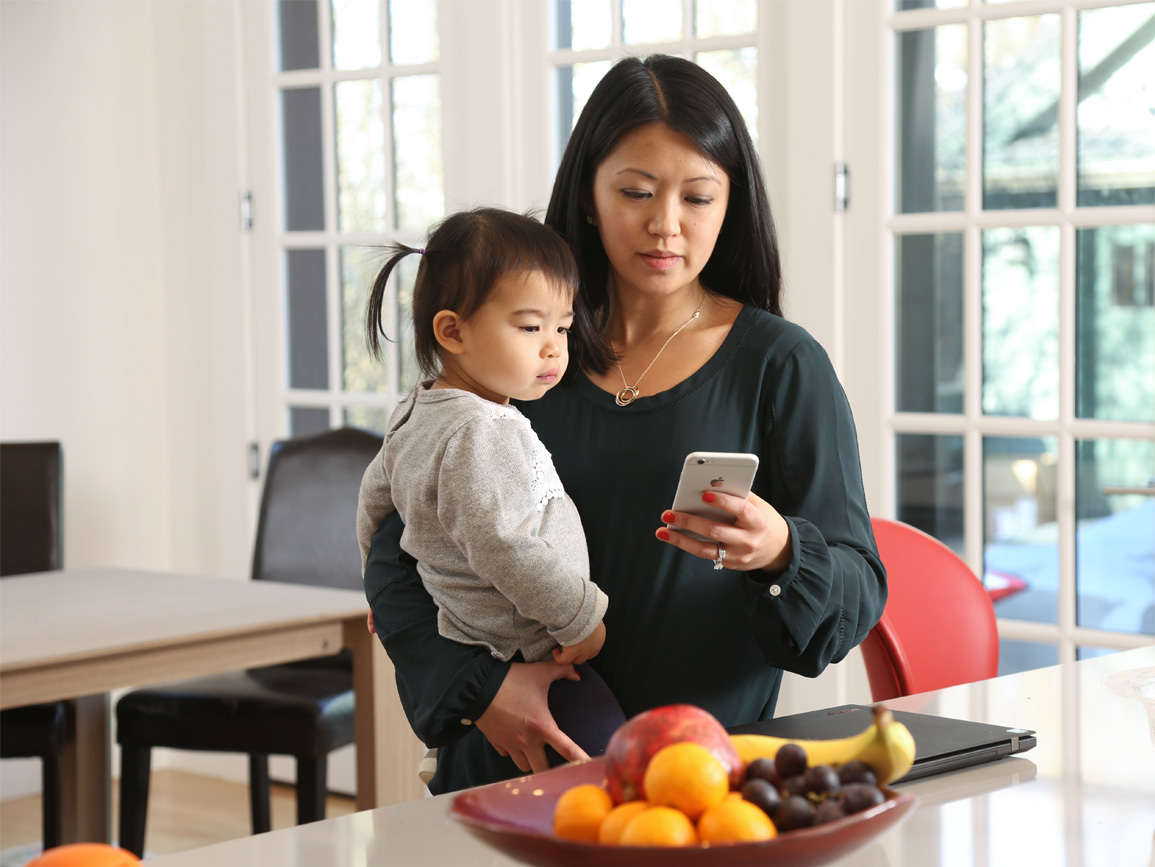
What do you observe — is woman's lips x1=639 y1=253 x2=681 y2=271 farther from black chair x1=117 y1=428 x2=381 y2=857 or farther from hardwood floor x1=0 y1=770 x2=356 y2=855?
hardwood floor x1=0 y1=770 x2=356 y2=855

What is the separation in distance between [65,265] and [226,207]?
520 mm

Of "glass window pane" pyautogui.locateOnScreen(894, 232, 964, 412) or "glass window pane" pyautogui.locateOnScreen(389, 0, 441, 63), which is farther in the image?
"glass window pane" pyautogui.locateOnScreen(389, 0, 441, 63)

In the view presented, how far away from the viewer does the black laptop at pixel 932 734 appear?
44.7 inches

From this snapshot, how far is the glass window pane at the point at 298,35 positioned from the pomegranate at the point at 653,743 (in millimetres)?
3305

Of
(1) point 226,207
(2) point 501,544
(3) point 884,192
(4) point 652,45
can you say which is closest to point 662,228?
(2) point 501,544

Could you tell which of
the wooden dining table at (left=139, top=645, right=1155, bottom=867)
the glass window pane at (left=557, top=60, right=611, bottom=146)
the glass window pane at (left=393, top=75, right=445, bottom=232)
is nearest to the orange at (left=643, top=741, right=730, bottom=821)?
the wooden dining table at (left=139, top=645, right=1155, bottom=867)

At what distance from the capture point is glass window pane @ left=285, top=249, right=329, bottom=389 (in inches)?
149

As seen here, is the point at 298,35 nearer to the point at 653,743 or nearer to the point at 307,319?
the point at 307,319

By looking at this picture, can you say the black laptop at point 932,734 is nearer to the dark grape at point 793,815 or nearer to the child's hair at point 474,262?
the dark grape at point 793,815

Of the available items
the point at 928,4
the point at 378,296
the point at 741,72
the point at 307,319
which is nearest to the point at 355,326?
the point at 307,319

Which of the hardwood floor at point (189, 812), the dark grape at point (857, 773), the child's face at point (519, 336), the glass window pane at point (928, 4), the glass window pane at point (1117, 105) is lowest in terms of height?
the hardwood floor at point (189, 812)

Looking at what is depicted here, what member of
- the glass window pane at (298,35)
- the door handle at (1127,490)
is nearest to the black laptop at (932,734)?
the door handle at (1127,490)

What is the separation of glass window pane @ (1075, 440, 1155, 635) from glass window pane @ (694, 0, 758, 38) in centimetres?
127

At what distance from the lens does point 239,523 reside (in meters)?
3.87
